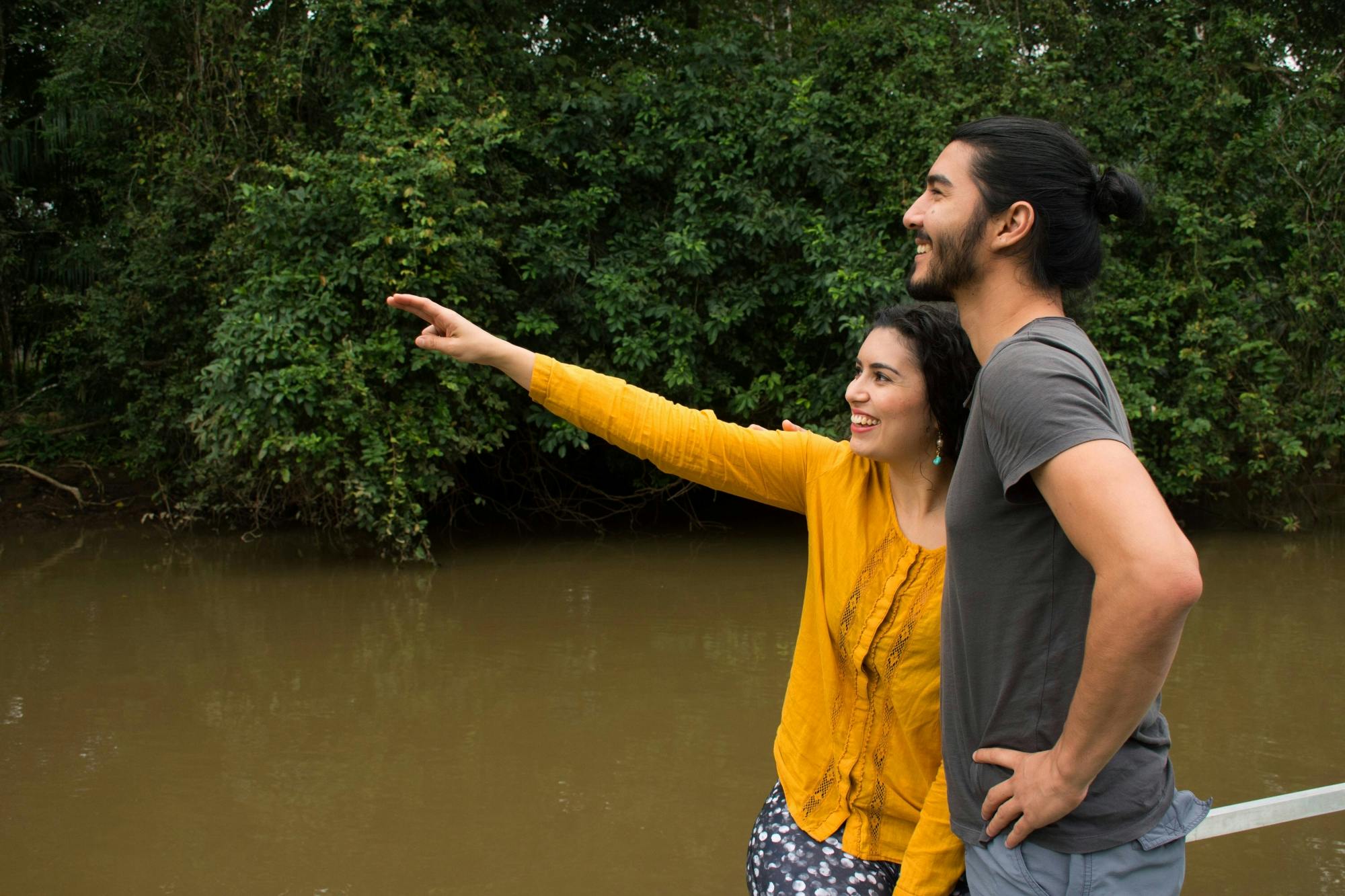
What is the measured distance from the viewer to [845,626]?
2018 mm

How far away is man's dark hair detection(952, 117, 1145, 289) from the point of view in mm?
1554

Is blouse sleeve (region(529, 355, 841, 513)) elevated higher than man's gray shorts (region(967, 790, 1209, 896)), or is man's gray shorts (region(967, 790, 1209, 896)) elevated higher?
blouse sleeve (region(529, 355, 841, 513))

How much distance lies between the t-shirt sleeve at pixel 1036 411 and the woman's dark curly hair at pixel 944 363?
2.00ft

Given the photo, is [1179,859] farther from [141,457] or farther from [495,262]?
[141,457]

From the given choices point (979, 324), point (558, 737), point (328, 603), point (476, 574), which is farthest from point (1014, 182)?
point (476, 574)

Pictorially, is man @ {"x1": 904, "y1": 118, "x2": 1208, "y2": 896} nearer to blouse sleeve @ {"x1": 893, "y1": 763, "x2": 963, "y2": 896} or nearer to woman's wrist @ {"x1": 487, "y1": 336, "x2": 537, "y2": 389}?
blouse sleeve @ {"x1": 893, "y1": 763, "x2": 963, "y2": 896}

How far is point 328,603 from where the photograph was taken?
282 inches

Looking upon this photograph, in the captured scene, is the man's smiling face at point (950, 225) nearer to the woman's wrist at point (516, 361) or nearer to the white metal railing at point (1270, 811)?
the woman's wrist at point (516, 361)

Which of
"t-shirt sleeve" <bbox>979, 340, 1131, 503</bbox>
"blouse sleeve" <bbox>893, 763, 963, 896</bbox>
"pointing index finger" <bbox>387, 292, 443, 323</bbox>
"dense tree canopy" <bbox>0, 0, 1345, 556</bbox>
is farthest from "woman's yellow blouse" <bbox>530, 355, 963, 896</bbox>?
"dense tree canopy" <bbox>0, 0, 1345, 556</bbox>

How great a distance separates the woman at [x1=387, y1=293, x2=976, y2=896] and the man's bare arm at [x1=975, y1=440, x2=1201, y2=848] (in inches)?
22.0

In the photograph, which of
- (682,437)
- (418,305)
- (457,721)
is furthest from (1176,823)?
(457,721)

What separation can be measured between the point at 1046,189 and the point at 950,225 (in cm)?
13

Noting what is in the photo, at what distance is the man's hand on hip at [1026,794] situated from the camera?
4.56 feet

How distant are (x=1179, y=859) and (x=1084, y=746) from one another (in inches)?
10.8
